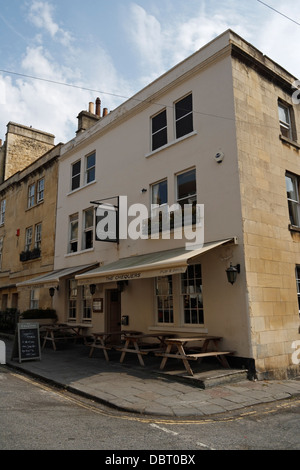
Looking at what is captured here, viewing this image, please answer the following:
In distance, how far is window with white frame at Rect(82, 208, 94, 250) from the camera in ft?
52.5

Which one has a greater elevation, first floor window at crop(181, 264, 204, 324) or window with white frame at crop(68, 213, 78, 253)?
window with white frame at crop(68, 213, 78, 253)

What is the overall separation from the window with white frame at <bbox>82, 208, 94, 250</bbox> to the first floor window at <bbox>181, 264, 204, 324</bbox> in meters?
6.10

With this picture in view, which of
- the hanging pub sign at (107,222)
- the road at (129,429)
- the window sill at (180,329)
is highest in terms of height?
the hanging pub sign at (107,222)

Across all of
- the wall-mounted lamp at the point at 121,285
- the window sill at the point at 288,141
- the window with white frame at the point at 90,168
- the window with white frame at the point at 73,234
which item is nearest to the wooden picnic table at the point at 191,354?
the wall-mounted lamp at the point at 121,285

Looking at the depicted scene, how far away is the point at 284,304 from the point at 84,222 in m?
9.49

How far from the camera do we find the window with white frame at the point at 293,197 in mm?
12023

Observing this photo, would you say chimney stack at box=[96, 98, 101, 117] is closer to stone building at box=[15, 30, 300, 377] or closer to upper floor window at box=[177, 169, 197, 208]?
stone building at box=[15, 30, 300, 377]

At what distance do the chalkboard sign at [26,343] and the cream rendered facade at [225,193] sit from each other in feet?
6.99

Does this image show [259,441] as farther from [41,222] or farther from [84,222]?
[41,222]

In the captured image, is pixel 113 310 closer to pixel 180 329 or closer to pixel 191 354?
pixel 180 329

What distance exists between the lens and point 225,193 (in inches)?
403

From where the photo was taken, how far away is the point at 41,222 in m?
19.8

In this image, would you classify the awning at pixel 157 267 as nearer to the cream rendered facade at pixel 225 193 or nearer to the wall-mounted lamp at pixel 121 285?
the cream rendered facade at pixel 225 193

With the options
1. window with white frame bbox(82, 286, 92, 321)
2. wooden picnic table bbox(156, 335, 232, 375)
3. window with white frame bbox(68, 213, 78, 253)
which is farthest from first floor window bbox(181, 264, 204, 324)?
window with white frame bbox(68, 213, 78, 253)
